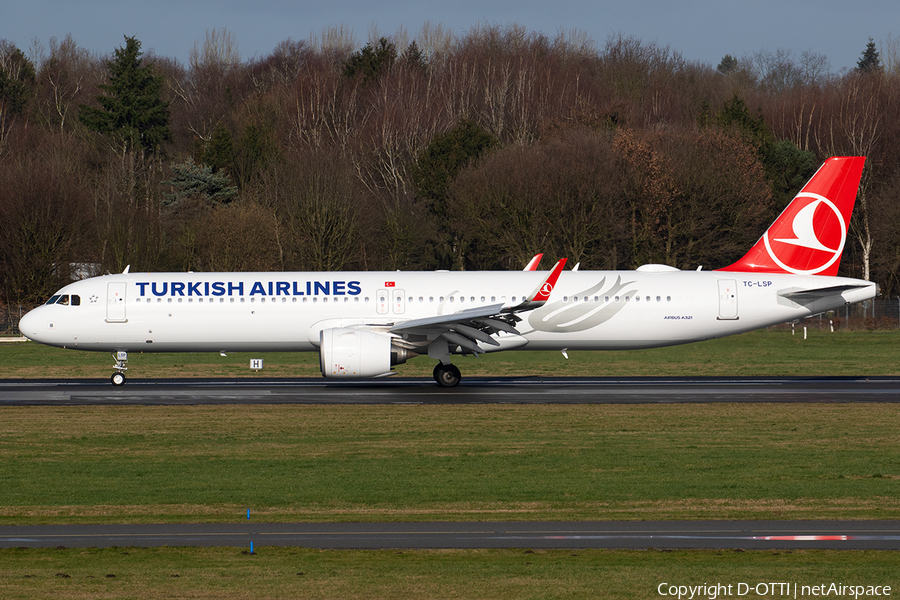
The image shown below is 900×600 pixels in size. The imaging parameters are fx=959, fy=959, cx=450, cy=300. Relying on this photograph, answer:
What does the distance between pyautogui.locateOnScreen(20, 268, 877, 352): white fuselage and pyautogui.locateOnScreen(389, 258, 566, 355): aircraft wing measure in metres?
1.17

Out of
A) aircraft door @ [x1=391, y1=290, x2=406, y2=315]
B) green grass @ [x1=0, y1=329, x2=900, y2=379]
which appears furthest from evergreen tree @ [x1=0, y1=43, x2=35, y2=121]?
aircraft door @ [x1=391, y1=290, x2=406, y2=315]

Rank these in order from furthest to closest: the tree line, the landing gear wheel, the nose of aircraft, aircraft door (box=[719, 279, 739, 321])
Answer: the tree line → aircraft door (box=[719, 279, 739, 321]) → the nose of aircraft → the landing gear wheel

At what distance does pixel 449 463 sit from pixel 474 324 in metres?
12.4

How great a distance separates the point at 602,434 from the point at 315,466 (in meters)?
6.45

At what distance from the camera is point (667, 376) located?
3469 centimetres

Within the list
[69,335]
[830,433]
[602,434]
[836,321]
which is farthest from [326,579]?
[836,321]

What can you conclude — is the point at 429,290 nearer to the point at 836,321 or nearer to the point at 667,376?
the point at 667,376

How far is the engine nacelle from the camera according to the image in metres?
27.6

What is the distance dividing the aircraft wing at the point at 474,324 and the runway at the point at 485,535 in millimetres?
15600

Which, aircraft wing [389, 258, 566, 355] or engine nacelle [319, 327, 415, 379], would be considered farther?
aircraft wing [389, 258, 566, 355]

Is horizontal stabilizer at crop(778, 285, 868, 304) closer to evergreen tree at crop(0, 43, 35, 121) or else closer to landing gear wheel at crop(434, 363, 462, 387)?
landing gear wheel at crop(434, 363, 462, 387)

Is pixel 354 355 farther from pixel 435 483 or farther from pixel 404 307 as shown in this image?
pixel 435 483

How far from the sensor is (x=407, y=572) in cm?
1013

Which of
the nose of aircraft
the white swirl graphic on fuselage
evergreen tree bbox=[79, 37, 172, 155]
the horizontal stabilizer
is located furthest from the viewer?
evergreen tree bbox=[79, 37, 172, 155]
